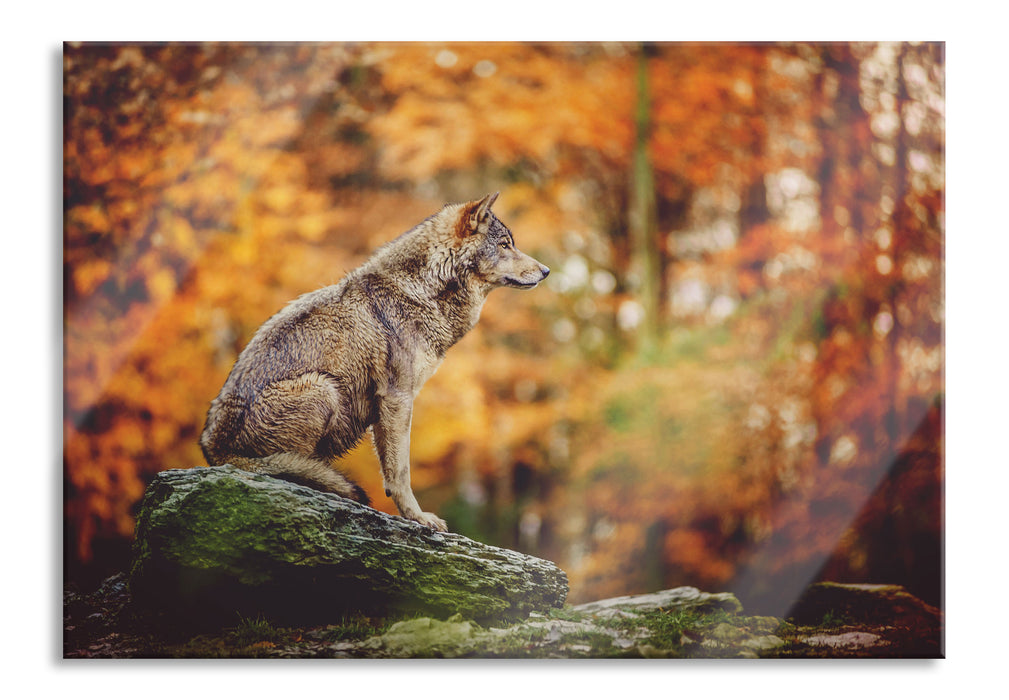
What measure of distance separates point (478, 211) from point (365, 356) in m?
0.83

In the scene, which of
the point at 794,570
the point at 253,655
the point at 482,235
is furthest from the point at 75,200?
the point at 794,570

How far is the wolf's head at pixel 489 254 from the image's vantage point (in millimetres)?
3545

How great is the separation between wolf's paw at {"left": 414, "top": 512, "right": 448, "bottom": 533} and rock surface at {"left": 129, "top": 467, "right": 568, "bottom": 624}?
0.14ft

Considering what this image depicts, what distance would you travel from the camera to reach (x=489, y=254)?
3553mm

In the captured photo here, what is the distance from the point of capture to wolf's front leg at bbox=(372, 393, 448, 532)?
3.43m

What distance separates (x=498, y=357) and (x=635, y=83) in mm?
1498

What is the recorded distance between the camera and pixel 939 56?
12.4 feet

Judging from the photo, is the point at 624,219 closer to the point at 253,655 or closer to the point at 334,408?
the point at 334,408

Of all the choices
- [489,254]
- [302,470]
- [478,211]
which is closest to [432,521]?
[302,470]

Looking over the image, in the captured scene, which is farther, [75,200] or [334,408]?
[75,200]

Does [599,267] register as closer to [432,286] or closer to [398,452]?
[432,286]

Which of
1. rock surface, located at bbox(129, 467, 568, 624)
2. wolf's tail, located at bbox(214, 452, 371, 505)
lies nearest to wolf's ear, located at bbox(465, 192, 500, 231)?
wolf's tail, located at bbox(214, 452, 371, 505)

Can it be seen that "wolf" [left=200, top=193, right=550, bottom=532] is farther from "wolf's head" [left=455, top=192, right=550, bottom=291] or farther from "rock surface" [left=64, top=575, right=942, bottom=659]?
"rock surface" [left=64, top=575, right=942, bottom=659]

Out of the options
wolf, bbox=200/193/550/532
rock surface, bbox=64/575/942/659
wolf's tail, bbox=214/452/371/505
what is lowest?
rock surface, bbox=64/575/942/659
